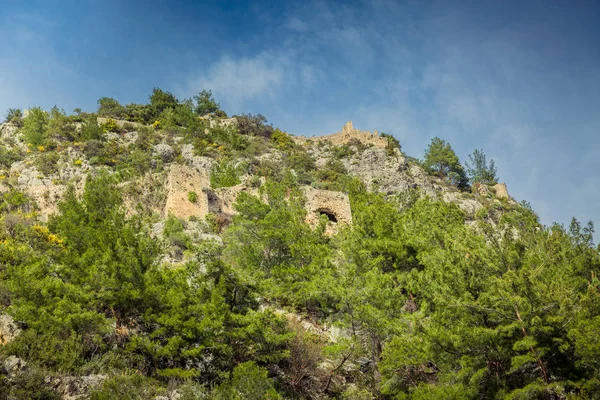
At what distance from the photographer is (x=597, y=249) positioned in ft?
44.7

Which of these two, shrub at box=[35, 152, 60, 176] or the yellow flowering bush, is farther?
shrub at box=[35, 152, 60, 176]

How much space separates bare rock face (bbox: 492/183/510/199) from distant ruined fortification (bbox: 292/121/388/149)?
45.5 ft

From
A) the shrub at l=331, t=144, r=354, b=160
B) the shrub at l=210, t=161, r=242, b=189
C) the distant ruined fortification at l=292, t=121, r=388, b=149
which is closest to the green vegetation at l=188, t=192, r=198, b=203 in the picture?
the shrub at l=210, t=161, r=242, b=189

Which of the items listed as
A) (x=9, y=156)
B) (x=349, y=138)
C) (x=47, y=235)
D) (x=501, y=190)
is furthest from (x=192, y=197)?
(x=501, y=190)

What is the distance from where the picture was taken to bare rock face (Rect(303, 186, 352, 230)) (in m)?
25.8

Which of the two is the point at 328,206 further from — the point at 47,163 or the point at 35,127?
the point at 35,127

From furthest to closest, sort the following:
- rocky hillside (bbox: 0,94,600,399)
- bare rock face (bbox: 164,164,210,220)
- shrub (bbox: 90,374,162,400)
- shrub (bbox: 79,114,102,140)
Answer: shrub (bbox: 79,114,102,140) → bare rock face (bbox: 164,164,210,220) → rocky hillside (bbox: 0,94,600,399) → shrub (bbox: 90,374,162,400)

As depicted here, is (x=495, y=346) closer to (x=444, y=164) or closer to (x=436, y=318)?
(x=436, y=318)

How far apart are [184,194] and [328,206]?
8.20 m

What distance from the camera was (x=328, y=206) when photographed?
26172 millimetres

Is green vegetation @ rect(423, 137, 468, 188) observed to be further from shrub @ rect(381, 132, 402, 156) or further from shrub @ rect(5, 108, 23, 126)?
shrub @ rect(5, 108, 23, 126)

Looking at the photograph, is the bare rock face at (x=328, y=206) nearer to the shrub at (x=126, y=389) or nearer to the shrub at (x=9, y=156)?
the shrub at (x=126, y=389)

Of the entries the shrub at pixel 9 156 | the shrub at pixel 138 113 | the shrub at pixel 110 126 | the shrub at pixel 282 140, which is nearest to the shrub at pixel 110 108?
the shrub at pixel 138 113

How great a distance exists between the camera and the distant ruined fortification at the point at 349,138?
54062mm
